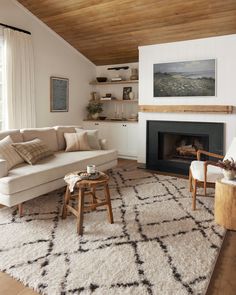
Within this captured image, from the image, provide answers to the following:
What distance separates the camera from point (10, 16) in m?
4.79

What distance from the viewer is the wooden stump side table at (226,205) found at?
284cm

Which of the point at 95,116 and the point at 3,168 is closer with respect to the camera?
the point at 3,168

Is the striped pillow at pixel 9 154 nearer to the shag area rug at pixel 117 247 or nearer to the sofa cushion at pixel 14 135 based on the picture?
the sofa cushion at pixel 14 135

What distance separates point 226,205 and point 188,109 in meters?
2.33

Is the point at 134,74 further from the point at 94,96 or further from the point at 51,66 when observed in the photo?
the point at 51,66

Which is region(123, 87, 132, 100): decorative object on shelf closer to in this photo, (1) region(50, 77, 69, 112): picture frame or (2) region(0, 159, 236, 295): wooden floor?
(1) region(50, 77, 69, 112): picture frame

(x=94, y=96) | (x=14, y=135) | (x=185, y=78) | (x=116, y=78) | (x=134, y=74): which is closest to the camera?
(x=14, y=135)

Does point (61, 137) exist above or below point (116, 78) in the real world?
below

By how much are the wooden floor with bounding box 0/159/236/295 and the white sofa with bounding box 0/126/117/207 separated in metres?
1.04

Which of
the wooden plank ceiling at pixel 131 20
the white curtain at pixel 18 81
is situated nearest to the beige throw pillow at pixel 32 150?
the white curtain at pixel 18 81

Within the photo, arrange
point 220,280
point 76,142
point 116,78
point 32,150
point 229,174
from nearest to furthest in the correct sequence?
point 220,280, point 229,174, point 32,150, point 76,142, point 116,78

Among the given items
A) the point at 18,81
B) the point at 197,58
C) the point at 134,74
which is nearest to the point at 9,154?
the point at 18,81

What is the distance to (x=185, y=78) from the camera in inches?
192

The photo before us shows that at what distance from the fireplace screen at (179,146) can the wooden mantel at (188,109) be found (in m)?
0.51
